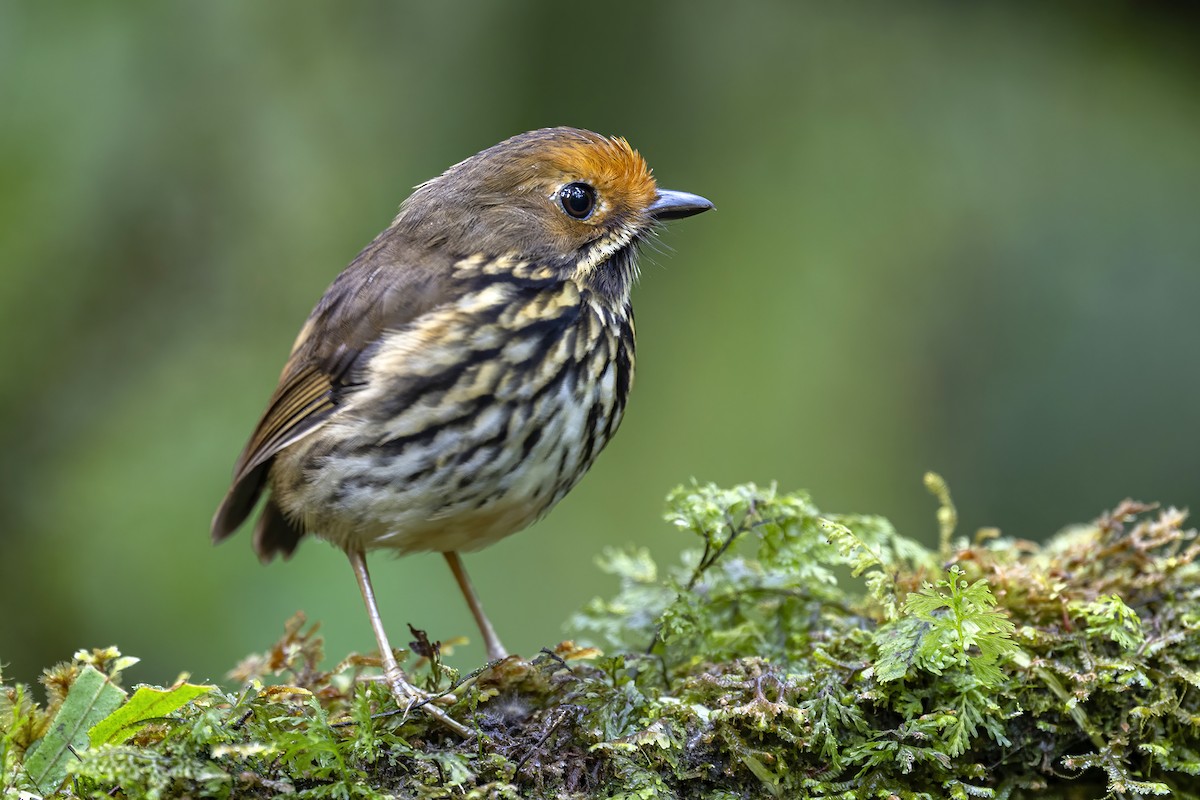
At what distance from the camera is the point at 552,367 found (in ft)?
8.15

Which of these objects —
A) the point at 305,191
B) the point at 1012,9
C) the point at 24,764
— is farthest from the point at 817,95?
the point at 24,764

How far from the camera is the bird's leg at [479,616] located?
2.91 meters

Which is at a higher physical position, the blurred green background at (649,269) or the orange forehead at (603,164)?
the blurred green background at (649,269)

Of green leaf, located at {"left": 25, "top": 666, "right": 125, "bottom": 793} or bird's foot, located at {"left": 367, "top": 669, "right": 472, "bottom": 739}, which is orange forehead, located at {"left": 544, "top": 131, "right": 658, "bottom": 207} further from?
green leaf, located at {"left": 25, "top": 666, "right": 125, "bottom": 793}

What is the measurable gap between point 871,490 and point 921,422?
0.37 meters

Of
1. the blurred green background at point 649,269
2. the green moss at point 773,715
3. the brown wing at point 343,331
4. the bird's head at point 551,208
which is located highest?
the blurred green background at point 649,269

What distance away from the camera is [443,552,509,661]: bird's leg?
2.91m

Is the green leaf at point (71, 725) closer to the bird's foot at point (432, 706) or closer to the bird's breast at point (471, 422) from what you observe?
the bird's foot at point (432, 706)

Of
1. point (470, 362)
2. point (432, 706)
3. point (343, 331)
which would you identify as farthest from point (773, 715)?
point (343, 331)

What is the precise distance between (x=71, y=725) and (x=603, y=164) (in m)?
1.71

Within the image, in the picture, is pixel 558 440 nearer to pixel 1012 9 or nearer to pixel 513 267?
pixel 513 267

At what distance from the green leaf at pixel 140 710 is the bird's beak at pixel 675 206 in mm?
1643

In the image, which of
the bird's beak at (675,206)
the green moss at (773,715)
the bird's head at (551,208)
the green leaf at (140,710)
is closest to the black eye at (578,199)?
the bird's head at (551,208)

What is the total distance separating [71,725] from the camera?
179 cm
